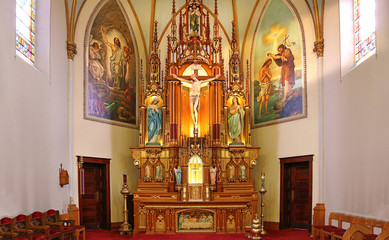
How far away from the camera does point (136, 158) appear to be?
640 inches

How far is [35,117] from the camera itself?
1177 cm

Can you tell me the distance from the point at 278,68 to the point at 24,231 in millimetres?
11312

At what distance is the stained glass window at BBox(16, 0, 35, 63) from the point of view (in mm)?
11938

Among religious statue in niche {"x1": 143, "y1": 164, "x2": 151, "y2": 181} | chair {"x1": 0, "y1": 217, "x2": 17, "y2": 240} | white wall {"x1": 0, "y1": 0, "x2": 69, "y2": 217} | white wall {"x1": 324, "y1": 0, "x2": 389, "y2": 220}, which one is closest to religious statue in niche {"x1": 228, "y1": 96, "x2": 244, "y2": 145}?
religious statue in niche {"x1": 143, "y1": 164, "x2": 151, "y2": 181}

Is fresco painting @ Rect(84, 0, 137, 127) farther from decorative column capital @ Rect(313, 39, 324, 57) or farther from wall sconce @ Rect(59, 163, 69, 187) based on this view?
decorative column capital @ Rect(313, 39, 324, 57)

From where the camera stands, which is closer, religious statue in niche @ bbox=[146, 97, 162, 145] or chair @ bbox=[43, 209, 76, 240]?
chair @ bbox=[43, 209, 76, 240]

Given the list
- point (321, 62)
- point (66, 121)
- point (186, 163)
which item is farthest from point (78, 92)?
point (321, 62)

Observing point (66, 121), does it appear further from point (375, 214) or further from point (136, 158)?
point (375, 214)

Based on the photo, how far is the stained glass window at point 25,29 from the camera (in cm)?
1194

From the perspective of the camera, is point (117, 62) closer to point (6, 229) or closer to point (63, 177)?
point (63, 177)

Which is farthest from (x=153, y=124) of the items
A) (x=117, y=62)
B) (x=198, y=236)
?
(x=198, y=236)

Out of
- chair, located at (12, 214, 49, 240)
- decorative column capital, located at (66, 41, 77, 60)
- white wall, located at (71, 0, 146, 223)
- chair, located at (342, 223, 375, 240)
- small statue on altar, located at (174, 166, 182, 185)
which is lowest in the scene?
chair, located at (12, 214, 49, 240)

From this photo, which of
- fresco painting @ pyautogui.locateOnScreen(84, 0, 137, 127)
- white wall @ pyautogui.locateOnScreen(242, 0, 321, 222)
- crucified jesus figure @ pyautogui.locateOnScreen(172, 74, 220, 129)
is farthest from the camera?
crucified jesus figure @ pyautogui.locateOnScreen(172, 74, 220, 129)

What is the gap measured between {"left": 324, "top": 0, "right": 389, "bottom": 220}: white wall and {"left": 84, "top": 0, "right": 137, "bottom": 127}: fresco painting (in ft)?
26.2
